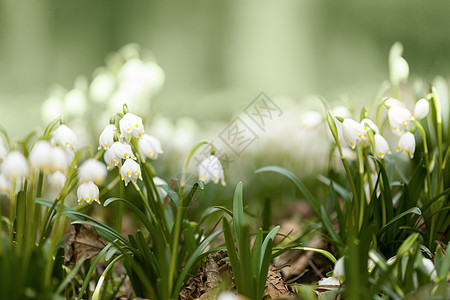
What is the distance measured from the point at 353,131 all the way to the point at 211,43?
7.84 metres

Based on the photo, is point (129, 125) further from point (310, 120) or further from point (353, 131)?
point (310, 120)

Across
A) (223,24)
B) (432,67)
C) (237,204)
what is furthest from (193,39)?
(237,204)

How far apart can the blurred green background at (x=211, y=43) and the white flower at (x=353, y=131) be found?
6.08 metres

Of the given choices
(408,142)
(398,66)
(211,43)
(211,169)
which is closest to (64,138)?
(211,169)

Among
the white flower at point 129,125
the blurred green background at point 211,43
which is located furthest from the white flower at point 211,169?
the blurred green background at point 211,43

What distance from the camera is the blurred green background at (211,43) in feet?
26.2

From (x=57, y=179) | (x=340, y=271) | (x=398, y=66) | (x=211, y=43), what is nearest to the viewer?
(x=340, y=271)

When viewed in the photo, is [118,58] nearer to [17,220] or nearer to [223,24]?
[17,220]

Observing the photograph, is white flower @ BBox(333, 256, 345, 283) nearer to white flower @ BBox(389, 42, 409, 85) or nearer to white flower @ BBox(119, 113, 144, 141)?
white flower @ BBox(119, 113, 144, 141)

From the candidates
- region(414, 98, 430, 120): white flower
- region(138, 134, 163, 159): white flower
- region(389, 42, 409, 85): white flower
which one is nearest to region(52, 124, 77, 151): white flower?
region(138, 134, 163, 159): white flower

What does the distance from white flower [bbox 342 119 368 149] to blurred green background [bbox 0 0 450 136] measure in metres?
6.08

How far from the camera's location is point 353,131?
1.37m

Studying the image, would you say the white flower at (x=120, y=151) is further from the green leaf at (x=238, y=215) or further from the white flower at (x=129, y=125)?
the green leaf at (x=238, y=215)

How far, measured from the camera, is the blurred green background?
797 cm
